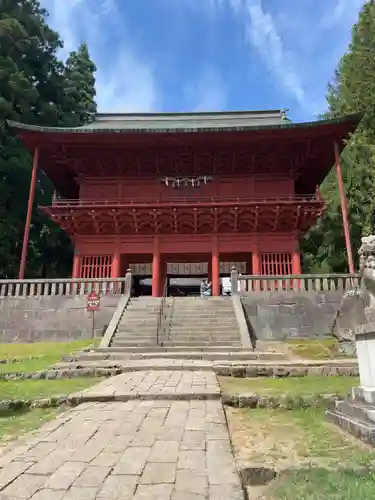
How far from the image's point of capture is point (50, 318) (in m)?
14.5

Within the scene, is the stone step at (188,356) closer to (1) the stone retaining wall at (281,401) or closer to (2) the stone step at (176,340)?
(2) the stone step at (176,340)

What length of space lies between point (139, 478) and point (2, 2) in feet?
112

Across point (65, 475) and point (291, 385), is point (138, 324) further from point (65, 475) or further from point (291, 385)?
point (65, 475)

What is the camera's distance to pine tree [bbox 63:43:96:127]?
1250 inches

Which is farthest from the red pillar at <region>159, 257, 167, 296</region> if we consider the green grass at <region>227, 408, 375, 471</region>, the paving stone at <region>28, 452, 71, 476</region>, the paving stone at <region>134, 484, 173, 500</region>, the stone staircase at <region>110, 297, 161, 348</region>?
the paving stone at <region>134, 484, 173, 500</region>

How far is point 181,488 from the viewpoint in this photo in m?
2.20

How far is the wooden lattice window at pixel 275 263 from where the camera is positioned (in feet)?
61.6

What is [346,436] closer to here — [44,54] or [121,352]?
[121,352]

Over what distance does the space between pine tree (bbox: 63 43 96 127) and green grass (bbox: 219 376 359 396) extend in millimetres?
24147

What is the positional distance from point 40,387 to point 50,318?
27.0 ft

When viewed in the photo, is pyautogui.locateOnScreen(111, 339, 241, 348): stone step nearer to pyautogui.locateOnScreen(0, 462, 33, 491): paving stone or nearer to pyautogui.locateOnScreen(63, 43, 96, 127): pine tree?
pyautogui.locateOnScreen(0, 462, 33, 491): paving stone

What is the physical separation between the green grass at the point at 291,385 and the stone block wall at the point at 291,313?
636 centimetres

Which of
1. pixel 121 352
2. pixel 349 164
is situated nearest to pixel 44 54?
pixel 349 164

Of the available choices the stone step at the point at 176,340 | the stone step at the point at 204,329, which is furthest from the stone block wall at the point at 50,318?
the stone step at the point at 204,329
